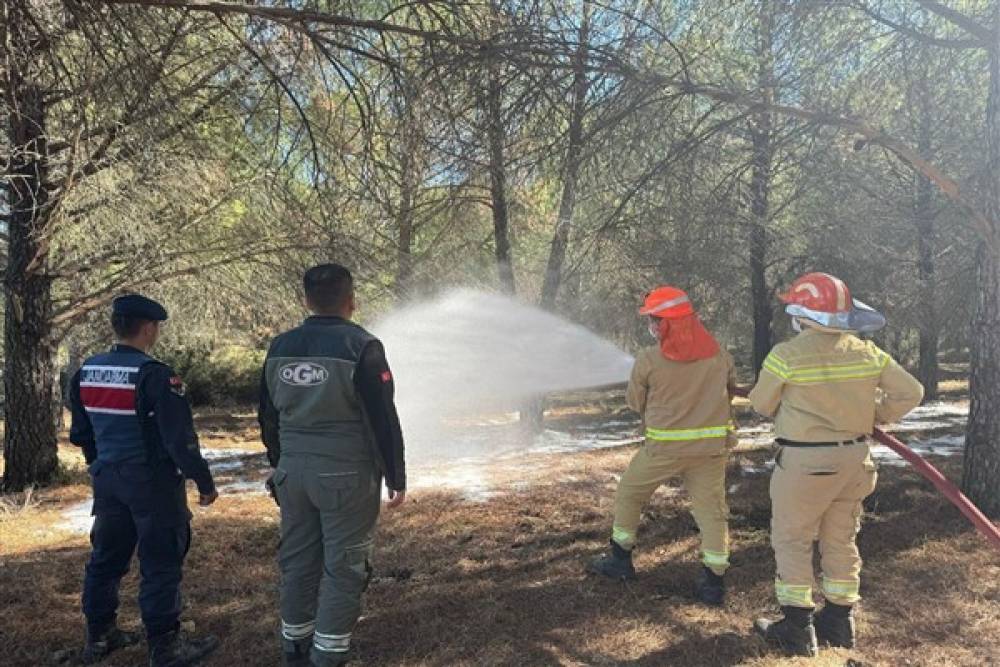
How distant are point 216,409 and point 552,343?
41.6ft

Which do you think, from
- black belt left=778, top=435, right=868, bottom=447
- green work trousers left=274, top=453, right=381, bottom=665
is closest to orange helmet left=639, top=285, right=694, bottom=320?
black belt left=778, top=435, right=868, bottom=447

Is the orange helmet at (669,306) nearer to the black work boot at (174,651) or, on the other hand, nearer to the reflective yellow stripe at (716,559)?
the reflective yellow stripe at (716,559)

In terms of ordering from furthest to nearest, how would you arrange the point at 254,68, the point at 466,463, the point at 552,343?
1. the point at 552,343
2. the point at 466,463
3. the point at 254,68

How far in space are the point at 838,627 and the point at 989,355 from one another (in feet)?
9.79

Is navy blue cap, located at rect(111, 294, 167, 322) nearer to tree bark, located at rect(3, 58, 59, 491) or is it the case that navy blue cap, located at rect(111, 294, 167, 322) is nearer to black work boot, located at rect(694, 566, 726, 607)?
black work boot, located at rect(694, 566, 726, 607)

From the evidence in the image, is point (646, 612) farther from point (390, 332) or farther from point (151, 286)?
point (390, 332)

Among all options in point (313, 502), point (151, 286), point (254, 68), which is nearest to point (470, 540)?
point (313, 502)

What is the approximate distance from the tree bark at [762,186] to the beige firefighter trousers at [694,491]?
1993 mm

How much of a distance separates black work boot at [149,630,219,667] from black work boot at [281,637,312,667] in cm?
52

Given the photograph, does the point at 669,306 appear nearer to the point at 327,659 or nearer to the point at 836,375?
the point at 836,375

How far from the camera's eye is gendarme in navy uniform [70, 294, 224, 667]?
3258mm

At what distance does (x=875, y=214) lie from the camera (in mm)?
12297

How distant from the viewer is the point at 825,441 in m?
3.27

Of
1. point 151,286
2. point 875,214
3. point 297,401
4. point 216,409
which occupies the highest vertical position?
→ point 875,214
